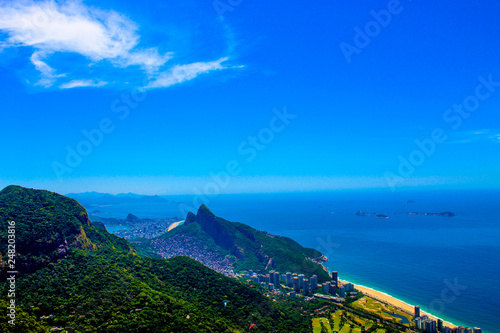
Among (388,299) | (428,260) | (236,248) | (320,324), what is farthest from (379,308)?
(428,260)

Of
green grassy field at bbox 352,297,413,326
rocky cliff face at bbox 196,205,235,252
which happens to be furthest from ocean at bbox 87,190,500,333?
rocky cliff face at bbox 196,205,235,252

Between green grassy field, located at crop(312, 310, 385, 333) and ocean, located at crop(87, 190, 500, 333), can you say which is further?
ocean, located at crop(87, 190, 500, 333)

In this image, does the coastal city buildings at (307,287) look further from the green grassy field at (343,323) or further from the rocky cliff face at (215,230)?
the rocky cliff face at (215,230)

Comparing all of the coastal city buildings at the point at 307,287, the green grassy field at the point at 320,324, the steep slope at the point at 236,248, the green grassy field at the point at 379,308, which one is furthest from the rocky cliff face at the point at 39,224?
the green grassy field at the point at 379,308

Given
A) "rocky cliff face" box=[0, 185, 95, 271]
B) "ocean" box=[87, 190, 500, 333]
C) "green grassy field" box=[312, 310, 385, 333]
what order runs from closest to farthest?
"rocky cliff face" box=[0, 185, 95, 271] → "green grassy field" box=[312, 310, 385, 333] → "ocean" box=[87, 190, 500, 333]

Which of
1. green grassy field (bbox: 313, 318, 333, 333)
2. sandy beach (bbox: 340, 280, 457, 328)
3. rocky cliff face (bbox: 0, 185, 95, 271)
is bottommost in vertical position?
green grassy field (bbox: 313, 318, 333, 333)

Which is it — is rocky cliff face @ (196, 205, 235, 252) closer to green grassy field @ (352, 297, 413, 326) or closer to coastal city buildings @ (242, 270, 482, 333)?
coastal city buildings @ (242, 270, 482, 333)
